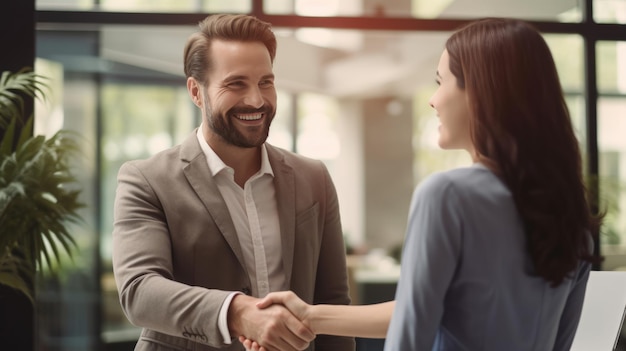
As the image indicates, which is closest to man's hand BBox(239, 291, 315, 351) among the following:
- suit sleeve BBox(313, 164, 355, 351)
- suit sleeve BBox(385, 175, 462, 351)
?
suit sleeve BBox(313, 164, 355, 351)

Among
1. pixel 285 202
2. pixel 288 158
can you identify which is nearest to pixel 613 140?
pixel 288 158

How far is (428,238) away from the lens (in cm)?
135

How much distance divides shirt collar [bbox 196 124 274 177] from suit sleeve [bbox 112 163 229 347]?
0.20 m

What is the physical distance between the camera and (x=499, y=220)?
1367 millimetres

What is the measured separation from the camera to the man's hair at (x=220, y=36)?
7.30 feet

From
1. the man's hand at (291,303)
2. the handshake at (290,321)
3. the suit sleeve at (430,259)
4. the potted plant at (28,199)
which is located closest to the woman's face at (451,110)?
the suit sleeve at (430,259)

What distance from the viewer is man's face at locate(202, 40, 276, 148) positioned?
7.16ft

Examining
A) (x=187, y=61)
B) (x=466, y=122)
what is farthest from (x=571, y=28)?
(x=466, y=122)

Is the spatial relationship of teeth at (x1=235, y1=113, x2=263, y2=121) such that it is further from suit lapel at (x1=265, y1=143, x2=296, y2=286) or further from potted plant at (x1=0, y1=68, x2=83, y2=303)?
potted plant at (x1=0, y1=68, x2=83, y2=303)

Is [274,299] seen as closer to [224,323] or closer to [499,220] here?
A: [224,323]

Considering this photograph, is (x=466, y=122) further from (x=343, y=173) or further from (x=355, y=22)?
(x=343, y=173)

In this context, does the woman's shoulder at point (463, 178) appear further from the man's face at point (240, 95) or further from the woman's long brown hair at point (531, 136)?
the man's face at point (240, 95)

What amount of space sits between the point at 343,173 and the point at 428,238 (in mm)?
9697

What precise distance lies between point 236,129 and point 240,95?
10 centimetres
